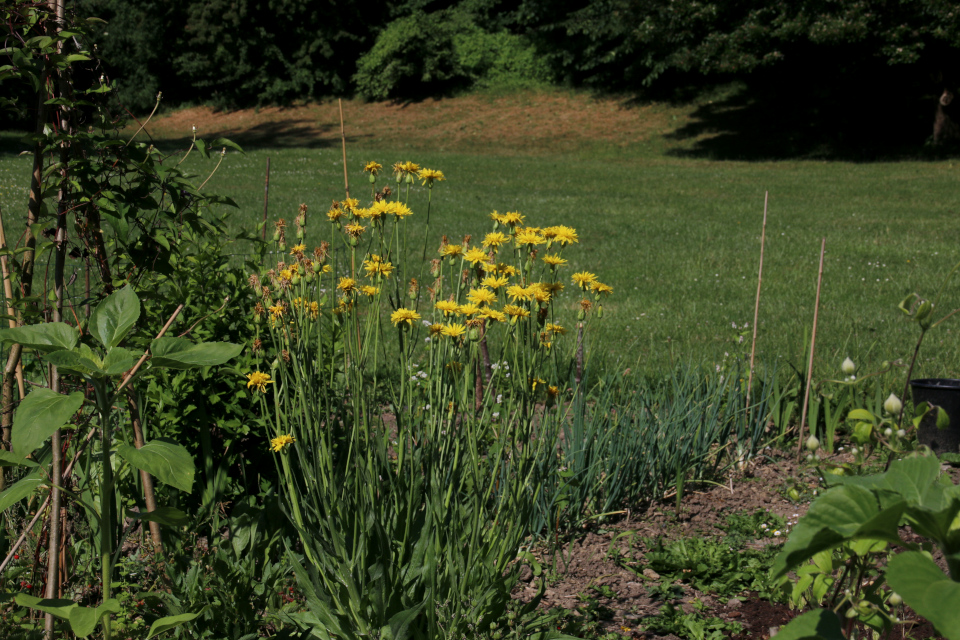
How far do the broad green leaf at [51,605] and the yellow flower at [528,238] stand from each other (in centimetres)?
119

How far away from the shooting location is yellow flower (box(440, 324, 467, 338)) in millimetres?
1669

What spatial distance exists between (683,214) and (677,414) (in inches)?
328

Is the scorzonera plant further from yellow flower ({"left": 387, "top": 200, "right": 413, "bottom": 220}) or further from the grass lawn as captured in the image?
the grass lawn

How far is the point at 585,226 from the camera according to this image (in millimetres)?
9375

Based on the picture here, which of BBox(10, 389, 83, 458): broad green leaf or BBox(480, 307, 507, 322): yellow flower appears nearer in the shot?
BBox(10, 389, 83, 458): broad green leaf

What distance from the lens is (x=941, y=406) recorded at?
2.98m

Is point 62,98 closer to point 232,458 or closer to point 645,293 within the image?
point 232,458

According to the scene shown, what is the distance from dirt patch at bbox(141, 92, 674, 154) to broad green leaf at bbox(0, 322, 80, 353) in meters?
19.1

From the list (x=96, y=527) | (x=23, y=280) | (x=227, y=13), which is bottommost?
(x=96, y=527)

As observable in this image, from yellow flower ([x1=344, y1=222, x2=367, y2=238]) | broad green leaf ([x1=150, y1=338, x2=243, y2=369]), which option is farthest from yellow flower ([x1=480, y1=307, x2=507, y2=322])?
broad green leaf ([x1=150, y1=338, x2=243, y2=369])

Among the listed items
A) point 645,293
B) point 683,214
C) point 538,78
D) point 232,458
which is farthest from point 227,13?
point 232,458

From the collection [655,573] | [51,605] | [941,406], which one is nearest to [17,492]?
[51,605]

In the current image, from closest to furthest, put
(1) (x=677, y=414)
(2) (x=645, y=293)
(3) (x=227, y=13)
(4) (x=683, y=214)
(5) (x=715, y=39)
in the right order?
(1) (x=677, y=414), (2) (x=645, y=293), (4) (x=683, y=214), (5) (x=715, y=39), (3) (x=227, y=13)

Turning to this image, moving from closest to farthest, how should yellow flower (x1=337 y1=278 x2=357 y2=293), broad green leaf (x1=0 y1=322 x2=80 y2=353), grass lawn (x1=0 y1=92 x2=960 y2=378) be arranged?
broad green leaf (x1=0 y1=322 x2=80 y2=353), yellow flower (x1=337 y1=278 x2=357 y2=293), grass lawn (x1=0 y1=92 x2=960 y2=378)
